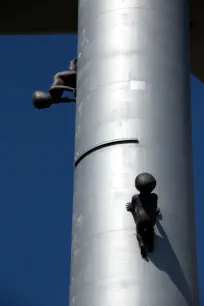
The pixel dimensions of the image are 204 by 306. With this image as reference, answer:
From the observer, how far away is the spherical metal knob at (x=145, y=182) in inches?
657

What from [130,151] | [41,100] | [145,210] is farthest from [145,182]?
[41,100]

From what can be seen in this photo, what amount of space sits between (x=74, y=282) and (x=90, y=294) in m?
0.57

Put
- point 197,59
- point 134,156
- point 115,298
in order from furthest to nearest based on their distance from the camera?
point 197,59
point 134,156
point 115,298

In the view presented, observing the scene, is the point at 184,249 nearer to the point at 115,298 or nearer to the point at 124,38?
the point at 115,298

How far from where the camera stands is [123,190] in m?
17.7

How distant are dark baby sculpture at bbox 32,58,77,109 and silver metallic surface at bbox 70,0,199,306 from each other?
1.57ft

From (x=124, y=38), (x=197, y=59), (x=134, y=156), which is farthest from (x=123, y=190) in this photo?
(x=197, y=59)

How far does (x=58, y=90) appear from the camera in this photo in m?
20.1

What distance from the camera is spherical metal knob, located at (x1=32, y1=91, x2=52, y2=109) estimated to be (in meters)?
20.0

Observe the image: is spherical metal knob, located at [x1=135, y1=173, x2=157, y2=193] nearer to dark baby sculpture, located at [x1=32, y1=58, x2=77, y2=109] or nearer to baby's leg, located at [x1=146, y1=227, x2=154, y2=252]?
baby's leg, located at [x1=146, y1=227, x2=154, y2=252]

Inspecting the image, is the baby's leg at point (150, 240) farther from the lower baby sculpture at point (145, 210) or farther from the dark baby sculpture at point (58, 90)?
the dark baby sculpture at point (58, 90)

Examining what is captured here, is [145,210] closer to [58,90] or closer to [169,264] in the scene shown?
[169,264]

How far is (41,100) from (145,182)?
154 inches

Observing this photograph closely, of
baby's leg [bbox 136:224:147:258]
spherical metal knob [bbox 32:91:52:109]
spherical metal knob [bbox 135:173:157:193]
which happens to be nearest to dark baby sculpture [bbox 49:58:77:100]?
spherical metal knob [bbox 32:91:52:109]
